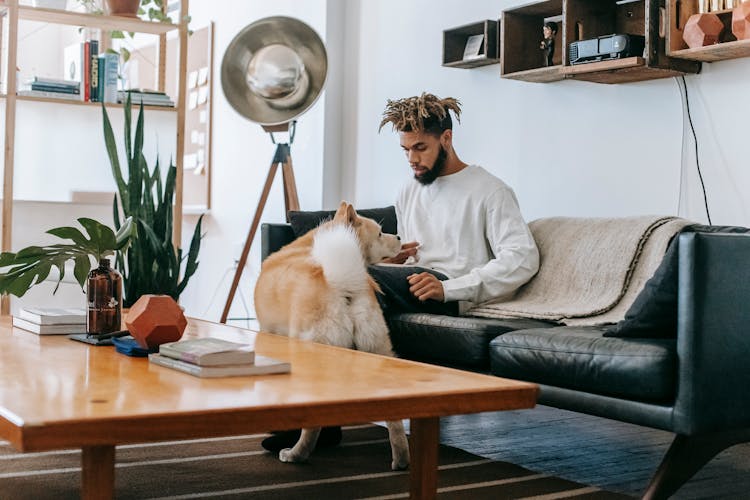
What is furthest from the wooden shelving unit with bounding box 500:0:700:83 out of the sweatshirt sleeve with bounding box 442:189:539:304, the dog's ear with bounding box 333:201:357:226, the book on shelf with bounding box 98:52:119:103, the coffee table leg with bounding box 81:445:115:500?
the coffee table leg with bounding box 81:445:115:500

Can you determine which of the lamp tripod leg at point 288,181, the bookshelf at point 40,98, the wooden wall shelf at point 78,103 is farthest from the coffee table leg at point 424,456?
the wooden wall shelf at point 78,103

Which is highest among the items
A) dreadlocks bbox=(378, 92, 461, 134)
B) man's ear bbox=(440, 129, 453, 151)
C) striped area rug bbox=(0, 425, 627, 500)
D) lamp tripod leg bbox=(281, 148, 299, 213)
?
dreadlocks bbox=(378, 92, 461, 134)

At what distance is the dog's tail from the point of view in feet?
7.42

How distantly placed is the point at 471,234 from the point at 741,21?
108cm

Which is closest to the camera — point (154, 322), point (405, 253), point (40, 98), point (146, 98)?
point (154, 322)

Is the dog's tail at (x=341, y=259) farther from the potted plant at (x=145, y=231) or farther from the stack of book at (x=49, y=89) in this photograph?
the stack of book at (x=49, y=89)

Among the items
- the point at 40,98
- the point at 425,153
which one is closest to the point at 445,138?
the point at 425,153

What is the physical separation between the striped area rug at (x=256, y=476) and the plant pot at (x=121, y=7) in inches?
101

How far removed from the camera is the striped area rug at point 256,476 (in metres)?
2.18

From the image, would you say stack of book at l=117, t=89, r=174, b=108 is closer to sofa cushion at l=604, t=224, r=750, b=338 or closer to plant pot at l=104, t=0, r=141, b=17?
plant pot at l=104, t=0, r=141, b=17

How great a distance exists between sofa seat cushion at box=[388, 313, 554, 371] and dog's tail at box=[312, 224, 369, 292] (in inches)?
19.1

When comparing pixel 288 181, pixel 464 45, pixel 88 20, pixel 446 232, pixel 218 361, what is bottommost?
pixel 218 361

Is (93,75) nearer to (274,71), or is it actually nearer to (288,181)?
(274,71)

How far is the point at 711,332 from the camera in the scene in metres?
2.05
